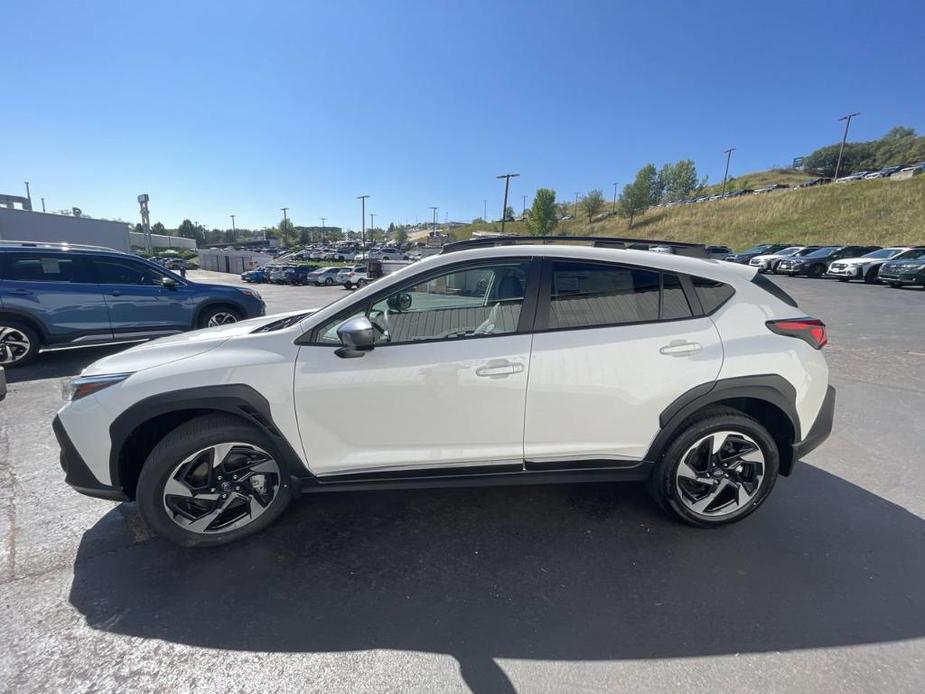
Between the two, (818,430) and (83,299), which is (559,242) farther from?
(83,299)

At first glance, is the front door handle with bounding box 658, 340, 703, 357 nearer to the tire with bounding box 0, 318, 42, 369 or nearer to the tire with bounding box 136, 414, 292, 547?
the tire with bounding box 136, 414, 292, 547

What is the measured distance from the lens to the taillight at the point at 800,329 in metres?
2.49

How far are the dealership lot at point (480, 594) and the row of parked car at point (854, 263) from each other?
18.2m

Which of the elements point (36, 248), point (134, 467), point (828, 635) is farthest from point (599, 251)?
point (36, 248)

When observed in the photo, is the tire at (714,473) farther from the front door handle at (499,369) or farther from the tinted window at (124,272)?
the tinted window at (124,272)

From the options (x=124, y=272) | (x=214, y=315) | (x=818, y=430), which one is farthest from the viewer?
(x=214, y=315)

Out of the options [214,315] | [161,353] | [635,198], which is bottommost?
[214,315]

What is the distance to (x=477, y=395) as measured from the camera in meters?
2.27

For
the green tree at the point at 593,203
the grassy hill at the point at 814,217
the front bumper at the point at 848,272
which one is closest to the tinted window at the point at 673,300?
the front bumper at the point at 848,272

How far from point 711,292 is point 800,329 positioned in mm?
588

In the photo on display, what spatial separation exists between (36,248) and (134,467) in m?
5.69

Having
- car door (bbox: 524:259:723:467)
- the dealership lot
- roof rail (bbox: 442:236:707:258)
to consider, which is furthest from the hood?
car door (bbox: 524:259:723:467)

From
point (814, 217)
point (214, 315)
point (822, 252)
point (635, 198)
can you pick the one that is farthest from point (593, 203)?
point (214, 315)

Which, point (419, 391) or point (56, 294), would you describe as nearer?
point (419, 391)
